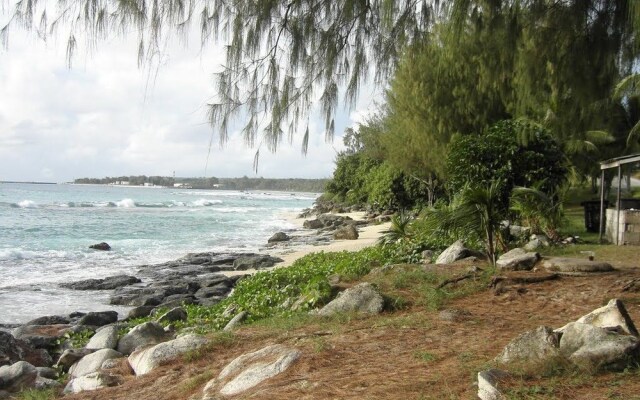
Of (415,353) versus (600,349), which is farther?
(415,353)

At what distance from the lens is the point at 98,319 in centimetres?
1105

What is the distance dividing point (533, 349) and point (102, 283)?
13796mm

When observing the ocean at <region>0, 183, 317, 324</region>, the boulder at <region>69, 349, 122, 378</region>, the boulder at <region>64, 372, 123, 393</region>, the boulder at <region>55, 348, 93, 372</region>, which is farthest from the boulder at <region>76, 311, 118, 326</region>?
the boulder at <region>64, 372, 123, 393</region>

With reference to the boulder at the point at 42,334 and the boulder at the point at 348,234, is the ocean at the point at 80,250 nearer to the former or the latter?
the boulder at the point at 42,334

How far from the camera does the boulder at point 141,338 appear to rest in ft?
25.7

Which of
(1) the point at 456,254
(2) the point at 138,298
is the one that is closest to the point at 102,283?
(2) the point at 138,298

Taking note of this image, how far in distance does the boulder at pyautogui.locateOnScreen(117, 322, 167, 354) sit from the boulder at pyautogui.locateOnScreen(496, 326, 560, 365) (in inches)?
206

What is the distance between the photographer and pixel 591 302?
6.11m

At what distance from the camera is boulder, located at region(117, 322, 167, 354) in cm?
784

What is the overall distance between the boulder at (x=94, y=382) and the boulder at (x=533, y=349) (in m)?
3.69

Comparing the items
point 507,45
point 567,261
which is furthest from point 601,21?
point 567,261

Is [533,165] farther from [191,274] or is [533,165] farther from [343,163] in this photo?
[343,163]

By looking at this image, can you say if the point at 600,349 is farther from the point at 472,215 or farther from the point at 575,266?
the point at 472,215

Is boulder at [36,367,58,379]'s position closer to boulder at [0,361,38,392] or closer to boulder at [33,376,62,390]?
boulder at [33,376,62,390]
